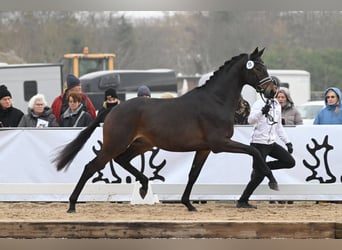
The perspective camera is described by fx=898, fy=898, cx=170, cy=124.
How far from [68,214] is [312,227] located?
298 cm

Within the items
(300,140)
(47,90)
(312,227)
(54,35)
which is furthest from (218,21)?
(312,227)

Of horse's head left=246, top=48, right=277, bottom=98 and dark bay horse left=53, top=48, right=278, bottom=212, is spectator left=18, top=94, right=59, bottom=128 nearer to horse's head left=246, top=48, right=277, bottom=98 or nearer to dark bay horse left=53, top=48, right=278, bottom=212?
dark bay horse left=53, top=48, right=278, bottom=212

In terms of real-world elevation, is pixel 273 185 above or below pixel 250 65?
below

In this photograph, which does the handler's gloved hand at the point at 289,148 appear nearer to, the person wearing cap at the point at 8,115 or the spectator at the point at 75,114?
the spectator at the point at 75,114

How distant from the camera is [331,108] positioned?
39.3ft

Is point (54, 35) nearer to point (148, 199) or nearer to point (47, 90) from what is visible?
point (47, 90)

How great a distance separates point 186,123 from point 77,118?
2.33 m

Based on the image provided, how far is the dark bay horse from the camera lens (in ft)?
33.2

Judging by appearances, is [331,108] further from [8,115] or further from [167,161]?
[8,115]

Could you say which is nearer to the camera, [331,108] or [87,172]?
[87,172]

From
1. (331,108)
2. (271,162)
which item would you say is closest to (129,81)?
(331,108)

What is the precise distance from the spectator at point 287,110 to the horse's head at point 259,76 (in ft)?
5.84

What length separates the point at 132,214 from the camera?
10164mm

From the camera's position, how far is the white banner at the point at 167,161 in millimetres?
11508
